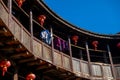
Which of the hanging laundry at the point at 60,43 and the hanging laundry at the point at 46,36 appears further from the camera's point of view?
the hanging laundry at the point at 60,43

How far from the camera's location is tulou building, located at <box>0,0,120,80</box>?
13.5m

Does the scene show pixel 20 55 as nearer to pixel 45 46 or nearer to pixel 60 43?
pixel 45 46

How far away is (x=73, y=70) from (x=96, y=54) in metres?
6.01

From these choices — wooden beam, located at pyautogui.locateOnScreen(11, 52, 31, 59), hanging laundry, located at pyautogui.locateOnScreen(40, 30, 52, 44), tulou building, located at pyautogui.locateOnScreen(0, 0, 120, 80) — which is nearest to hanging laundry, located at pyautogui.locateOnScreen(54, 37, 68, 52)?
tulou building, located at pyautogui.locateOnScreen(0, 0, 120, 80)

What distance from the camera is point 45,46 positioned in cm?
1636

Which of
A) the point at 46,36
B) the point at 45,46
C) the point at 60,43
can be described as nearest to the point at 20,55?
the point at 45,46

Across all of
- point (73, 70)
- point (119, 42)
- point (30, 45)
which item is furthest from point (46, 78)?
point (119, 42)

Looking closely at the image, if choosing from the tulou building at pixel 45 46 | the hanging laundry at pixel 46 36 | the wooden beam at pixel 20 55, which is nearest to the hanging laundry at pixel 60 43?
the tulou building at pixel 45 46

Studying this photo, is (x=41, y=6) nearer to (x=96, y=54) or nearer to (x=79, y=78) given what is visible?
(x=79, y=78)

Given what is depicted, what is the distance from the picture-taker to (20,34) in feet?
45.4

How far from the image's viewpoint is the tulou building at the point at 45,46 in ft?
44.1

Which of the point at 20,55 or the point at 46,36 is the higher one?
the point at 46,36

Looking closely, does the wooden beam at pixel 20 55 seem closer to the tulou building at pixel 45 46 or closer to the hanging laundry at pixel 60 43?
the tulou building at pixel 45 46

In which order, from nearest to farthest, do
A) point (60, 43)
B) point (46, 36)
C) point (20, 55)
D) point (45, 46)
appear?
point (20, 55) → point (45, 46) → point (46, 36) → point (60, 43)
